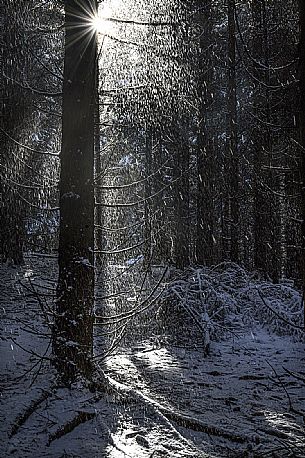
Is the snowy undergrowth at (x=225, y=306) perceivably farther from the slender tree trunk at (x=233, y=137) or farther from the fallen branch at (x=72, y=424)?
the slender tree trunk at (x=233, y=137)

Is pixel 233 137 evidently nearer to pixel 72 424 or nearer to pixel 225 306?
pixel 225 306

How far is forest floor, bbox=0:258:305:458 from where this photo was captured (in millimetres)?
3799

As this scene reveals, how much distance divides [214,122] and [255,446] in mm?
16122

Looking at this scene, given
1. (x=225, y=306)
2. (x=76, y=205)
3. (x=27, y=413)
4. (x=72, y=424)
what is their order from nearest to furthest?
(x=72, y=424)
(x=27, y=413)
(x=76, y=205)
(x=225, y=306)

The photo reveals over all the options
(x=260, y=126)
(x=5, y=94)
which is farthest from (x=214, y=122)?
(x=5, y=94)

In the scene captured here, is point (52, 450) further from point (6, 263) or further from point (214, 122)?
point (214, 122)

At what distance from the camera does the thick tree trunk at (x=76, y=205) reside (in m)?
4.95

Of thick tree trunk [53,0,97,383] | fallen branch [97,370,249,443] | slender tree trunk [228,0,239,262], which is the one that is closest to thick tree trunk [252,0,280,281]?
slender tree trunk [228,0,239,262]

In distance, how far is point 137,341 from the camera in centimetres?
836

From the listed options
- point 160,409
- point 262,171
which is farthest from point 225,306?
point 262,171

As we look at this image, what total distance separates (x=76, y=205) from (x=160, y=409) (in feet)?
8.59

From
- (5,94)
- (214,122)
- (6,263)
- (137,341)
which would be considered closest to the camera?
(137,341)

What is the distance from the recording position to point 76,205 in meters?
5.15

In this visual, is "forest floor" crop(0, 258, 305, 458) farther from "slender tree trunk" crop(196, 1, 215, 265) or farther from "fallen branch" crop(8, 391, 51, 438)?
"slender tree trunk" crop(196, 1, 215, 265)
